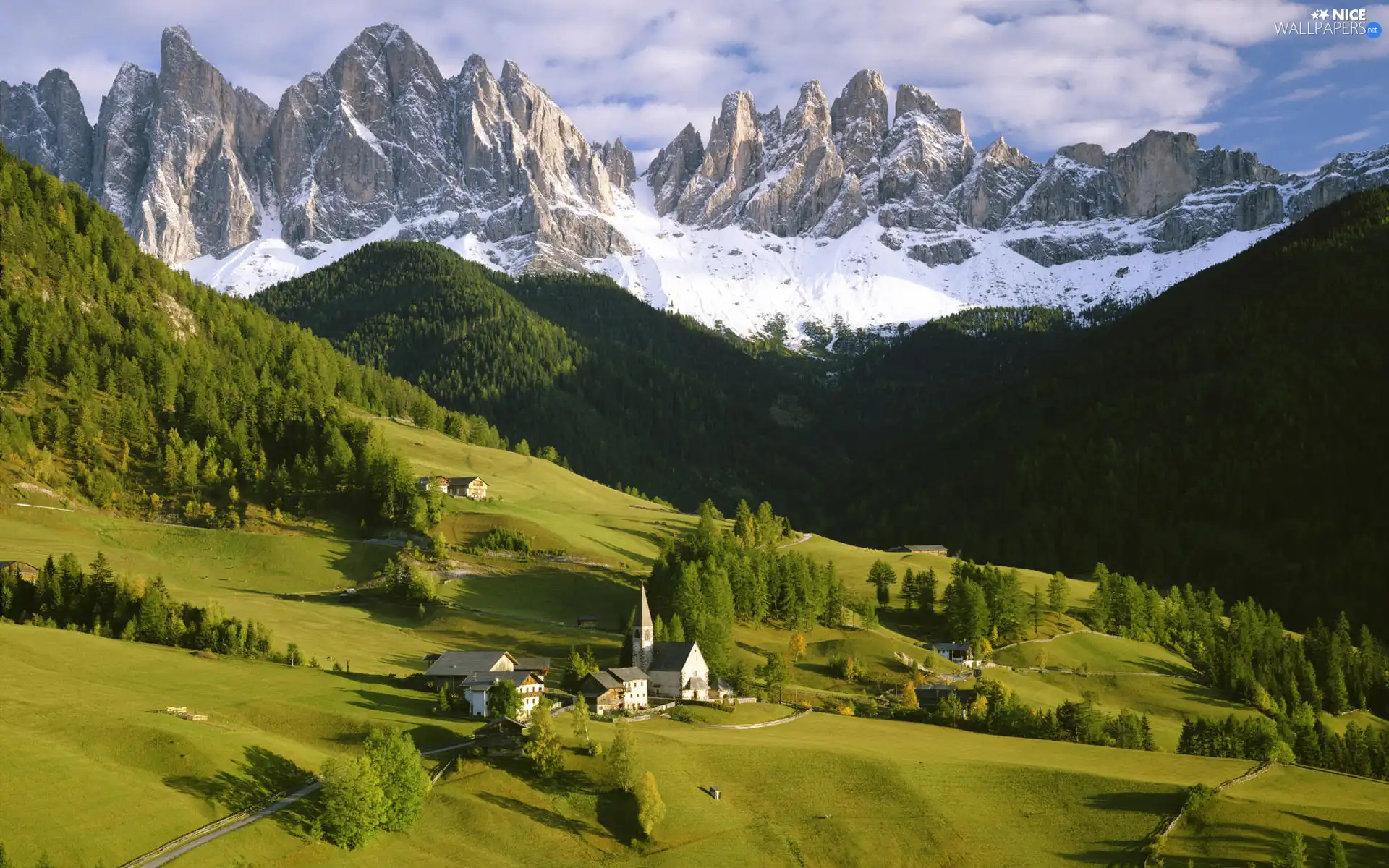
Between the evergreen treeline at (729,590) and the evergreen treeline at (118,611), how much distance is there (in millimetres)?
37326

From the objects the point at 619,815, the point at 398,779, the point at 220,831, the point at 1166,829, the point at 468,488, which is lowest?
the point at 1166,829

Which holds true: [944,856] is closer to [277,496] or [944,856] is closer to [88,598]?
[88,598]

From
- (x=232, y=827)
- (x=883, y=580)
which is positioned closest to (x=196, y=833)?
(x=232, y=827)

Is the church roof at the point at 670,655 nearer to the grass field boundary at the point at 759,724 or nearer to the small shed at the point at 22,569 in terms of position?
the grass field boundary at the point at 759,724

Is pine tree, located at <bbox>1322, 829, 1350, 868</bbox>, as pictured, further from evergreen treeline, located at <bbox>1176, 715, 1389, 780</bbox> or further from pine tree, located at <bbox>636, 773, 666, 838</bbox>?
pine tree, located at <bbox>636, 773, 666, 838</bbox>

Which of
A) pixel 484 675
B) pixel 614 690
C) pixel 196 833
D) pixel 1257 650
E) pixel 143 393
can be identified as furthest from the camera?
pixel 143 393

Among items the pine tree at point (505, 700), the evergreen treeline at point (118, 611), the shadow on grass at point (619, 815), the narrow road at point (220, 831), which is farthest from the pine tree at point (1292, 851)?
the evergreen treeline at point (118, 611)

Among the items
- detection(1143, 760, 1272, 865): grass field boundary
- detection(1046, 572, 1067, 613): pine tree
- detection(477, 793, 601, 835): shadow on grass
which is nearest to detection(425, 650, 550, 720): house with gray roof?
detection(477, 793, 601, 835): shadow on grass

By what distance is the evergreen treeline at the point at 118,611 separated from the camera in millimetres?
89750

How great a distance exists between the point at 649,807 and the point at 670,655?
1124 inches

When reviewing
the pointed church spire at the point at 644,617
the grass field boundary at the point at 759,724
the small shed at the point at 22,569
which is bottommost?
the grass field boundary at the point at 759,724

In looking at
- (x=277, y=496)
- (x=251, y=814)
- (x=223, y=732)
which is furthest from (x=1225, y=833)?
(x=277, y=496)

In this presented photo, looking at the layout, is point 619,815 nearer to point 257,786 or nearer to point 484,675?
point 257,786

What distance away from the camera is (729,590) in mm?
113812
